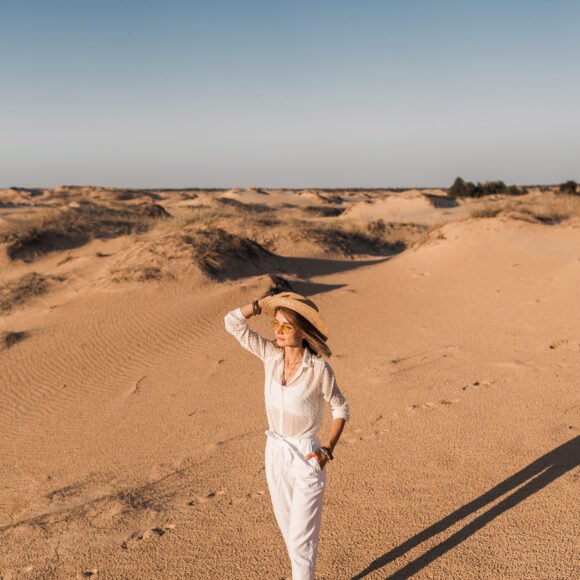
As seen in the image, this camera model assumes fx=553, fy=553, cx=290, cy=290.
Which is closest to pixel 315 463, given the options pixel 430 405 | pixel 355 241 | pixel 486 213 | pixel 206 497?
pixel 206 497

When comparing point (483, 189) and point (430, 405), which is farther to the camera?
point (483, 189)

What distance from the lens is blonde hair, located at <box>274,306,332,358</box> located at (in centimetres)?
270

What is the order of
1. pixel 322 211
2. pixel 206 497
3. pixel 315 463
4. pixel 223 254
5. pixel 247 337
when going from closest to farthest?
pixel 315 463 → pixel 247 337 → pixel 206 497 → pixel 223 254 → pixel 322 211

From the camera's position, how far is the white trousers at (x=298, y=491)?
2613 millimetres

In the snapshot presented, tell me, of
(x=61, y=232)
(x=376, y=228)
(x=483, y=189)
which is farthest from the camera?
(x=483, y=189)

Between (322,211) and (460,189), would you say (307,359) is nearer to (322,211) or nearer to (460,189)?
(322,211)

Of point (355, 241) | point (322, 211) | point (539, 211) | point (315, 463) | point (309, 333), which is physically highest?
point (309, 333)

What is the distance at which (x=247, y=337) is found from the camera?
9.78ft

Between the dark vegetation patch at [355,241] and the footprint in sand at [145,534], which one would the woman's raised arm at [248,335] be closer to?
the footprint in sand at [145,534]

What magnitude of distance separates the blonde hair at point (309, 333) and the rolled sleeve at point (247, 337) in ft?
0.83

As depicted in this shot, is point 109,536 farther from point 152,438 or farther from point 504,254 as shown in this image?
point 504,254

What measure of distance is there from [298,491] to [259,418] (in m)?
3.21

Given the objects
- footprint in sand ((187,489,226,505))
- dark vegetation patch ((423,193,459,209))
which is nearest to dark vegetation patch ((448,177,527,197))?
dark vegetation patch ((423,193,459,209))

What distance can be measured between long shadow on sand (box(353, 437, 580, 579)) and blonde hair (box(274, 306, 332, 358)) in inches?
55.9
